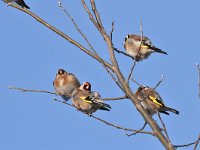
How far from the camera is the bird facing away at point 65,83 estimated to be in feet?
37.0

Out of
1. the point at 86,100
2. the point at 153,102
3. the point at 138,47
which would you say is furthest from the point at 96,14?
the point at 138,47

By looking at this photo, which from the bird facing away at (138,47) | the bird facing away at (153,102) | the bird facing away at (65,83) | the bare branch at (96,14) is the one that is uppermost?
the bird facing away at (138,47)

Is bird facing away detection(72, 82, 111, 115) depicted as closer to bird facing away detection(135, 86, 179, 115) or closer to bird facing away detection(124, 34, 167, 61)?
bird facing away detection(135, 86, 179, 115)

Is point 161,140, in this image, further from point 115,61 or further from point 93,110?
point 93,110

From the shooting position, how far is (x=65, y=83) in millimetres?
11375

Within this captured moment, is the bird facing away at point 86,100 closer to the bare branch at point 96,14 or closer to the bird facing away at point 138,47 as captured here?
the bird facing away at point 138,47

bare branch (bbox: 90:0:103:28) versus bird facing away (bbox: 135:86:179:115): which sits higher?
bird facing away (bbox: 135:86:179:115)

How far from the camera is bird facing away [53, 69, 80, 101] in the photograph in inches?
444

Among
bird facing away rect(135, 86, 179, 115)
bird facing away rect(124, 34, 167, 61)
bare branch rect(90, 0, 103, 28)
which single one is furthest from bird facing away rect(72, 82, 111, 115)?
bare branch rect(90, 0, 103, 28)

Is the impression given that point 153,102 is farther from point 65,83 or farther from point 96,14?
point 96,14

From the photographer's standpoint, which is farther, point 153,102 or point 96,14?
point 153,102

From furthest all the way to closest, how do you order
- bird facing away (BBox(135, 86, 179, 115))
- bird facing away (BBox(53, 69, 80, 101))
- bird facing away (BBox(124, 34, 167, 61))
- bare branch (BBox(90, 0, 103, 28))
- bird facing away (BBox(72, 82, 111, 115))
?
bird facing away (BBox(124, 34, 167, 61)) < bird facing away (BBox(53, 69, 80, 101)) < bird facing away (BBox(135, 86, 179, 115)) < bird facing away (BBox(72, 82, 111, 115)) < bare branch (BBox(90, 0, 103, 28))

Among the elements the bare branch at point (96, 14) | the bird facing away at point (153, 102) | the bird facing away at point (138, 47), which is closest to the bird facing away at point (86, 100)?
the bird facing away at point (153, 102)

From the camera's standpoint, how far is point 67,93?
1112 cm
